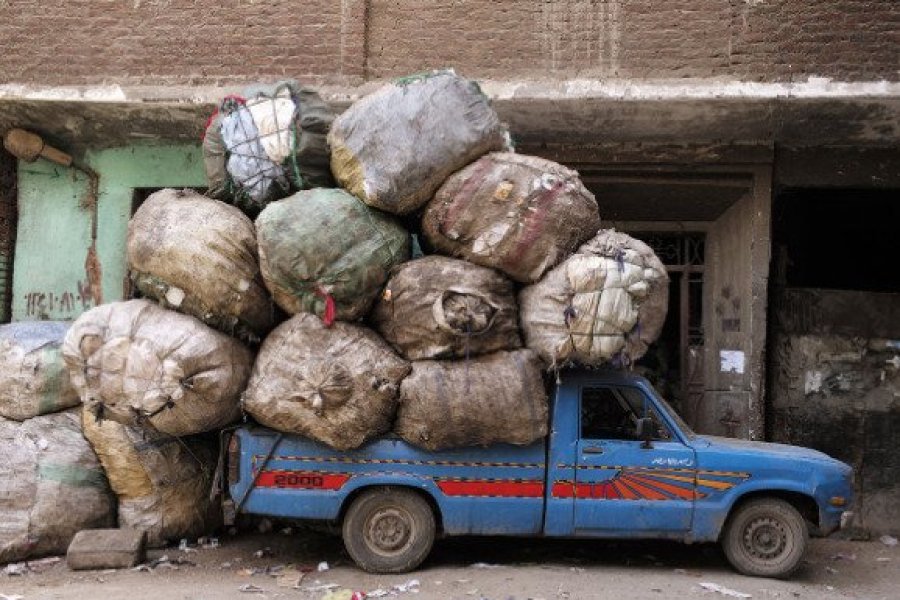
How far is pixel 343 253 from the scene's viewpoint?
5.02 metres

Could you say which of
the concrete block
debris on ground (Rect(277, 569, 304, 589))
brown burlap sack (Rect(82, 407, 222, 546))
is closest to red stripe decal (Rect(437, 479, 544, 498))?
debris on ground (Rect(277, 569, 304, 589))

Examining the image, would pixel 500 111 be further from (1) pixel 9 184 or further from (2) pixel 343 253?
(1) pixel 9 184

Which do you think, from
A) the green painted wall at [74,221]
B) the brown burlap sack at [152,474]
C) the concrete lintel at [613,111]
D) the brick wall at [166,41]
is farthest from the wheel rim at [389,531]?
the green painted wall at [74,221]

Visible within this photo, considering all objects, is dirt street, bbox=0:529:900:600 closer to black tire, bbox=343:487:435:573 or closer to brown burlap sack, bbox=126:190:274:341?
black tire, bbox=343:487:435:573

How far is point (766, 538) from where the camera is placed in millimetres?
5633

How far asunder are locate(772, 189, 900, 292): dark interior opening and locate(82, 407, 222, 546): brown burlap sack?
5622mm

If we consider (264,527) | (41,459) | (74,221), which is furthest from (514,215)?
(74,221)

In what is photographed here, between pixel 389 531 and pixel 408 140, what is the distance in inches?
101

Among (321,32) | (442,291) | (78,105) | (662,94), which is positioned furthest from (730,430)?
(78,105)

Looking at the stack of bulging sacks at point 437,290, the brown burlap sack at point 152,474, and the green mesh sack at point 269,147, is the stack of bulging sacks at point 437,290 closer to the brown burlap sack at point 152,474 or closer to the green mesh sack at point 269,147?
the green mesh sack at point 269,147

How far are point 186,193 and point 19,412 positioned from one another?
2283 millimetres

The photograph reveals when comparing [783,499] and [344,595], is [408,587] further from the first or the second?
[783,499]

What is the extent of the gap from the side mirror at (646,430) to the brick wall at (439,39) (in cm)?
307

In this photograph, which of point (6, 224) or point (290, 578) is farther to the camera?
point (6, 224)
